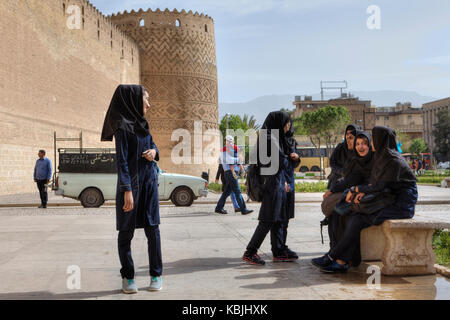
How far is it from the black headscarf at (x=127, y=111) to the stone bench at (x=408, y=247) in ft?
7.88

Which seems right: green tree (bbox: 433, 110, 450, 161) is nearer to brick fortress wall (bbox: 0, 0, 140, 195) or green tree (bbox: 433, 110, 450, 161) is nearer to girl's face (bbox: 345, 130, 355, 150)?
brick fortress wall (bbox: 0, 0, 140, 195)

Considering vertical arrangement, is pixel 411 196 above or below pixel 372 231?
above

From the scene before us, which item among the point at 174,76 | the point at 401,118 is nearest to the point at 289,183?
the point at 174,76

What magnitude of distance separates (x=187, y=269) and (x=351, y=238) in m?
1.62

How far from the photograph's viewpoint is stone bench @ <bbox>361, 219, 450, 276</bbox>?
15.7ft

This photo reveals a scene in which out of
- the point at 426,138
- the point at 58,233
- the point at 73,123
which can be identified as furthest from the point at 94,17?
the point at 426,138

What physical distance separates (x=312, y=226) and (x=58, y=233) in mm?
4078

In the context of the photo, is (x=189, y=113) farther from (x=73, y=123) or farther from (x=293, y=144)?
(x=293, y=144)

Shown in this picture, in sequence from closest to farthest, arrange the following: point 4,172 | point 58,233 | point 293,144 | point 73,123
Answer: point 293,144 → point 58,233 → point 4,172 → point 73,123

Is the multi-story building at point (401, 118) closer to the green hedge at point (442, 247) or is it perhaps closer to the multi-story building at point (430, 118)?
the multi-story building at point (430, 118)

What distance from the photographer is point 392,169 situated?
488 centimetres

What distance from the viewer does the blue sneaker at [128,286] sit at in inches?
169

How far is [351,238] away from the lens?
4992mm

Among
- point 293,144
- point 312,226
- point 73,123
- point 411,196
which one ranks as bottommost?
point 312,226
